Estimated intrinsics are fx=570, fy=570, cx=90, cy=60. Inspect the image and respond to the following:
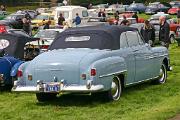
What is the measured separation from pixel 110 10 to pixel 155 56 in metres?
62.1

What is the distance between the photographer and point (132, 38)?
1345 cm

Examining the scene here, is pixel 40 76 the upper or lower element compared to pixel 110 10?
upper

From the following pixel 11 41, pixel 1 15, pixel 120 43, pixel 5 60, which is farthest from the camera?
pixel 1 15

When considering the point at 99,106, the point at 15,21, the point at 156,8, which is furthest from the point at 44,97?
the point at 156,8

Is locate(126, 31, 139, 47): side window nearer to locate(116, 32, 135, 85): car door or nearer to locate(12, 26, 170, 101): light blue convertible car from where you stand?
locate(12, 26, 170, 101): light blue convertible car

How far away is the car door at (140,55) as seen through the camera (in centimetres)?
1309

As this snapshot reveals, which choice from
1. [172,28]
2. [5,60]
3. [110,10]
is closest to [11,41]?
[5,60]

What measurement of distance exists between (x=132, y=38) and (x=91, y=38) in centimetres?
131

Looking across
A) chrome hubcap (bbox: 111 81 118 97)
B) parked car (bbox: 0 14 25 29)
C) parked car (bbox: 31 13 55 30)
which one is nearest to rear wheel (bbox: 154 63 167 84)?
chrome hubcap (bbox: 111 81 118 97)

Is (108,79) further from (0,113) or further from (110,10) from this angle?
(110,10)

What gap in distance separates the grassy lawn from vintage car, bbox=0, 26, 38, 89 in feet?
1.41

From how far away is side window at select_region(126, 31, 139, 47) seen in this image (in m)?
13.2

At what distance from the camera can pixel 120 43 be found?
12719 millimetres

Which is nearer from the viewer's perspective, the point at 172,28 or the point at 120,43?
the point at 120,43
